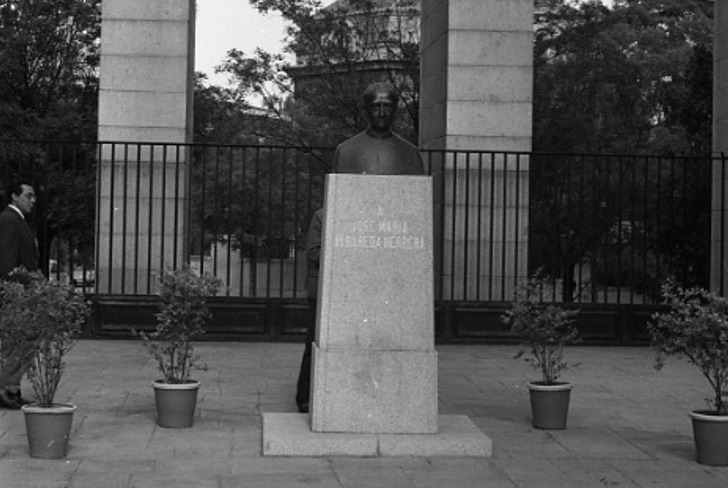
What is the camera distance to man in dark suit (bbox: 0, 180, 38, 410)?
993 cm

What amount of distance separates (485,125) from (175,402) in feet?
30.2

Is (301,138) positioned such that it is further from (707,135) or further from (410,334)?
(410,334)

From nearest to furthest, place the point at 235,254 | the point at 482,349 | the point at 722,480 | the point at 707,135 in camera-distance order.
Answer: the point at 722,480, the point at 482,349, the point at 707,135, the point at 235,254

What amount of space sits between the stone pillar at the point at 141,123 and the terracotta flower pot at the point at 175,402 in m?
7.51

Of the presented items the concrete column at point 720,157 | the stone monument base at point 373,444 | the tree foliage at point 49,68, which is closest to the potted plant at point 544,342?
the stone monument base at point 373,444

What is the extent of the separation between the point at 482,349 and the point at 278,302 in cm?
301

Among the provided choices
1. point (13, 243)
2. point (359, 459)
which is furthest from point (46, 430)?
point (13, 243)

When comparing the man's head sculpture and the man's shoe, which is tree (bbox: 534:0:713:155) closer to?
the man's head sculpture

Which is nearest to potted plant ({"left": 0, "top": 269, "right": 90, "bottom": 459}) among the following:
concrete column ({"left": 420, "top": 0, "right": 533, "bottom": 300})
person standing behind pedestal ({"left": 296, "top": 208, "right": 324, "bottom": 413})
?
person standing behind pedestal ({"left": 296, "top": 208, "right": 324, "bottom": 413})

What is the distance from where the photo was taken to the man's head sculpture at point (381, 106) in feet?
30.1

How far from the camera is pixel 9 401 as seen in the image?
10039mm

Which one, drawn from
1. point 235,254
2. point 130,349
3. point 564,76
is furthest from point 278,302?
point 235,254

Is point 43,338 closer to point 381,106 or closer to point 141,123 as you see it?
point 381,106

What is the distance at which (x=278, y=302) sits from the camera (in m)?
16.9
